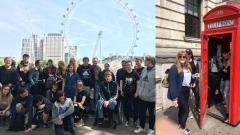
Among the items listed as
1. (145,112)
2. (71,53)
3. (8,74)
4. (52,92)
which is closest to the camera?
(8,74)

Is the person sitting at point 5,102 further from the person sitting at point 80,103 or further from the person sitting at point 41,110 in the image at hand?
the person sitting at point 80,103

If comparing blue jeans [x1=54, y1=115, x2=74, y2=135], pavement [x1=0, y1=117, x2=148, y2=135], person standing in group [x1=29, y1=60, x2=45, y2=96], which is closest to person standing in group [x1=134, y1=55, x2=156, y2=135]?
pavement [x1=0, y1=117, x2=148, y2=135]

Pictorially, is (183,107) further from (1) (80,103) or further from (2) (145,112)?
(1) (80,103)

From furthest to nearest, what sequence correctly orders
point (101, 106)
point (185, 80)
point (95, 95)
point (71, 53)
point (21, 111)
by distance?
point (95, 95)
point (101, 106)
point (71, 53)
point (185, 80)
point (21, 111)

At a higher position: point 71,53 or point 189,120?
point 71,53

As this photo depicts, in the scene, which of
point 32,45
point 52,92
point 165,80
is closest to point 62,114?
point 52,92

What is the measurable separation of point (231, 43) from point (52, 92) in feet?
4.97

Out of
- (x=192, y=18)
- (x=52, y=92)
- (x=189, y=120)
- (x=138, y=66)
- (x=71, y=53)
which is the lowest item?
(x=189, y=120)

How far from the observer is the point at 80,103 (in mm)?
3523

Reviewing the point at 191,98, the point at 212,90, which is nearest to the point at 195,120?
the point at 191,98

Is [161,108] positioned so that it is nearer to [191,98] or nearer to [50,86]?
[191,98]

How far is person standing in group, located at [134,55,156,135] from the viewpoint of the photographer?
10.2ft

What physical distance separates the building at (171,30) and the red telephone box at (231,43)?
0.12m

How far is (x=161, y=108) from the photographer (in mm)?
2902
